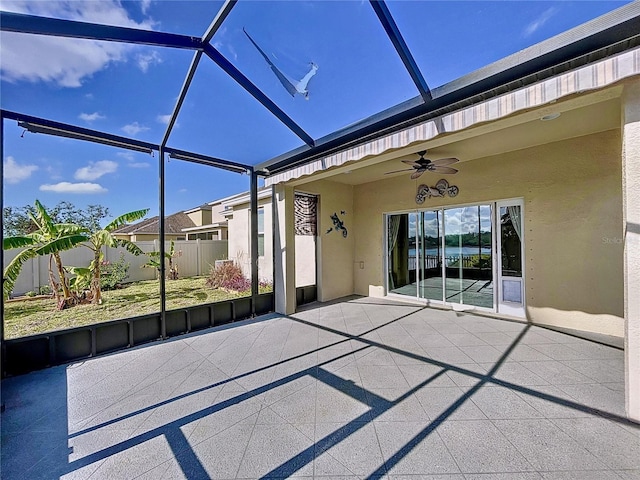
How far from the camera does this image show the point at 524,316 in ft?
18.7

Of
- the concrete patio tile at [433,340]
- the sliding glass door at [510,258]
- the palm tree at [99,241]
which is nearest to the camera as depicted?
the concrete patio tile at [433,340]

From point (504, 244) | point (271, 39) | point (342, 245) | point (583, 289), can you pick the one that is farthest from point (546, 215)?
point (271, 39)

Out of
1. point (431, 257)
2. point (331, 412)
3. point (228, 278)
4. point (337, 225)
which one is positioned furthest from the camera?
point (228, 278)

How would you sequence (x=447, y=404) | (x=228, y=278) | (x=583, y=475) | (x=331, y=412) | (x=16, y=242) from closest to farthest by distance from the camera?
(x=583, y=475), (x=331, y=412), (x=447, y=404), (x=16, y=242), (x=228, y=278)

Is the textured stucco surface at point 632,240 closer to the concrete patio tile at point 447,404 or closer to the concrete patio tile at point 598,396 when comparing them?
the concrete patio tile at point 598,396

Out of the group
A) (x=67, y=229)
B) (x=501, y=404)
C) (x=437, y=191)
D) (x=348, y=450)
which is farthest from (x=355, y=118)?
(x=67, y=229)

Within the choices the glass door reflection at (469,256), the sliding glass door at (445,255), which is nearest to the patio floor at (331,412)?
the glass door reflection at (469,256)

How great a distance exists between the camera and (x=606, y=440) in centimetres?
229

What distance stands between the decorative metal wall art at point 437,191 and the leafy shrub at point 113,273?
1038cm

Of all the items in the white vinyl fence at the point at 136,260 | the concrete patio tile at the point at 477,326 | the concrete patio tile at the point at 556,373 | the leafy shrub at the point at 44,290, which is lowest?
the concrete patio tile at the point at 477,326

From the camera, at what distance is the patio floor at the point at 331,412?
2.10 m

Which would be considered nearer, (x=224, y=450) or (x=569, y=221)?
(x=224, y=450)

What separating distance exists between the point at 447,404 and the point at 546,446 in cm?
82

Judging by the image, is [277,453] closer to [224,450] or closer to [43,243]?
[224,450]
